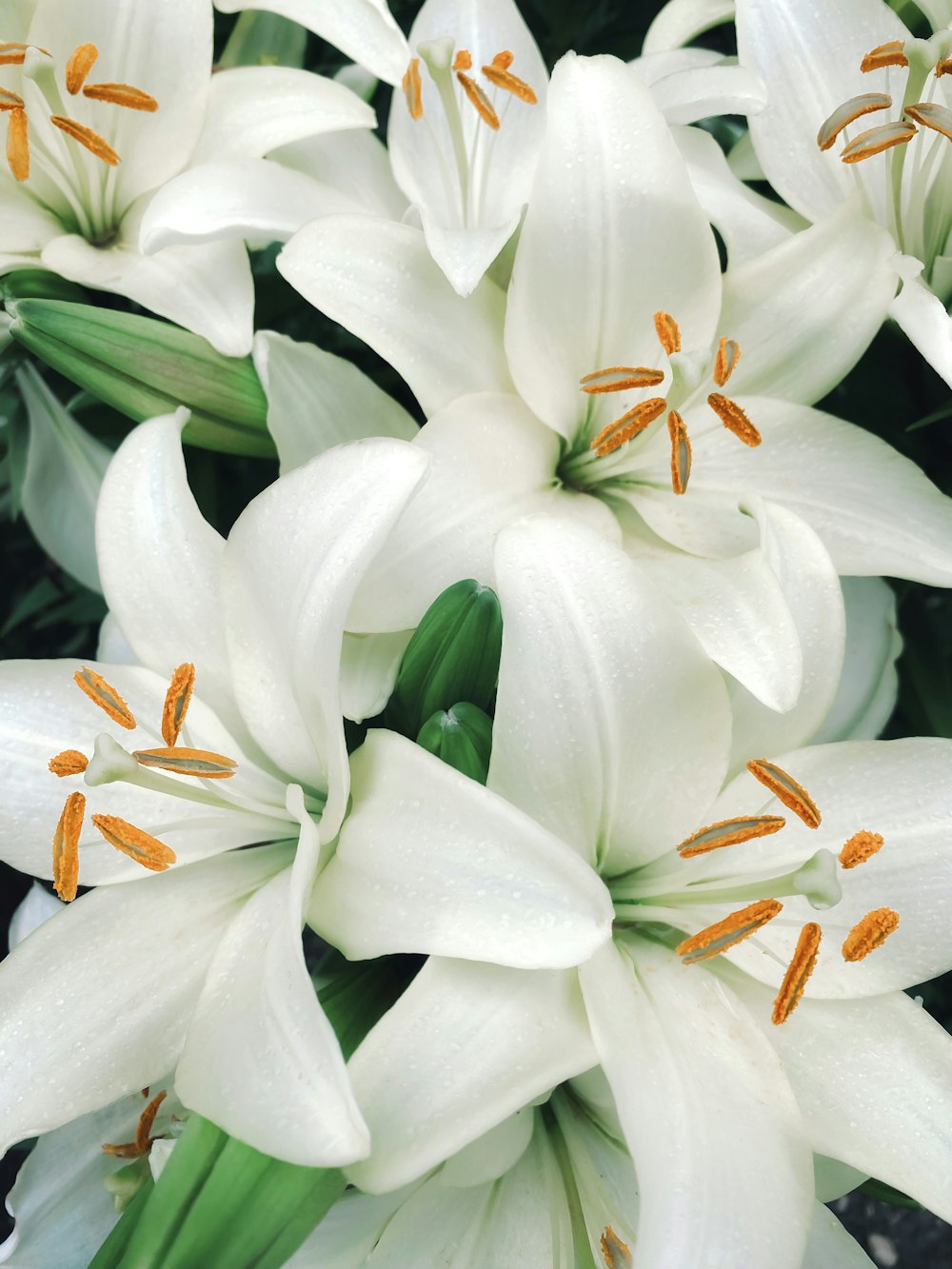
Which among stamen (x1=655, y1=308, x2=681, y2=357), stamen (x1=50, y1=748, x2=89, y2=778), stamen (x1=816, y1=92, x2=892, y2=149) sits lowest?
stamen (x1=50, y1=748, x2=89, y2=778)

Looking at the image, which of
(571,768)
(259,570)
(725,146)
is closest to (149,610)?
(259,570)

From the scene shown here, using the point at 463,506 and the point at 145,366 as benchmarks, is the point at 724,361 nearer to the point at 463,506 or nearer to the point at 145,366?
the point at 463,506

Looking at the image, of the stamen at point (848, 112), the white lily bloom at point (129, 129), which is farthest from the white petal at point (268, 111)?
the stamen at point (848, 112)

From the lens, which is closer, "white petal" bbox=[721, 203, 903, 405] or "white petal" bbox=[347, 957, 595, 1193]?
"white petal" bbox=[347, 957, 595, 1193]

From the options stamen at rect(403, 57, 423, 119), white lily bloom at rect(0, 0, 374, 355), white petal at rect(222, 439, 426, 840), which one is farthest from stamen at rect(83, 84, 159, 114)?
white petal at rect(222, 439, 426, 840)

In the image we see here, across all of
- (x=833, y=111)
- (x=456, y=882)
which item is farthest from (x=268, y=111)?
(x=456, y=882)

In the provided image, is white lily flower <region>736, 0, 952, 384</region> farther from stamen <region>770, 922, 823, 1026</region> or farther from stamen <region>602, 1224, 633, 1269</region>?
stamen <region>602, 1224, 633, 1269</region>

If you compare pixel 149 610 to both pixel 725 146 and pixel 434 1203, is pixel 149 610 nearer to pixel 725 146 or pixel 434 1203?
pixel 434 1203
